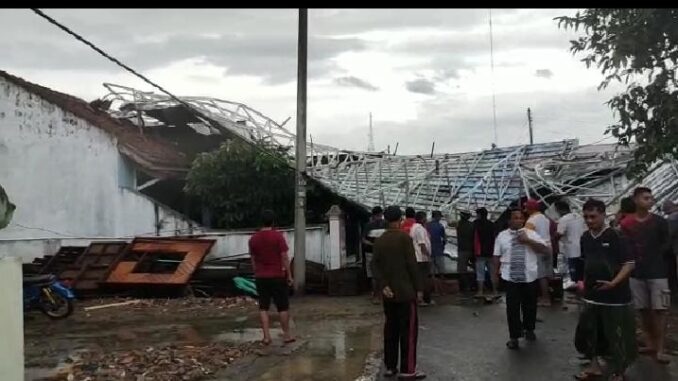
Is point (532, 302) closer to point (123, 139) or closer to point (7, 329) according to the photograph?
point (7, 329)

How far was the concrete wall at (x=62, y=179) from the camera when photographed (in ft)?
60.2

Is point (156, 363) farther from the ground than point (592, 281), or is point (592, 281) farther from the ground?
point (592, 281)

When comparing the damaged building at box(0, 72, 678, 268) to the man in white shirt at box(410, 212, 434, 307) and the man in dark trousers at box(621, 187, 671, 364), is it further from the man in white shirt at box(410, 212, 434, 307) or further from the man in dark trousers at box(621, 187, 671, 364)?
the man in dark trousers at box(621, 187, 671, 364)


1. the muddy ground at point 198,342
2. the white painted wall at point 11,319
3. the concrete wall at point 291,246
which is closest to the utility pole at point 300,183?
the muddy ground at point 198,342

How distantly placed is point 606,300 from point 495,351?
78.0 inches

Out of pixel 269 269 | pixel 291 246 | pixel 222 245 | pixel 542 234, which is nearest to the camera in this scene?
pixel 269 269

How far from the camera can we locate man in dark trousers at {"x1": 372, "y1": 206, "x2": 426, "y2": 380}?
22.7 feet

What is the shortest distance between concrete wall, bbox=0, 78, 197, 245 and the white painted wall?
43.1ft

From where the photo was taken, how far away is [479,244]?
1251 cm

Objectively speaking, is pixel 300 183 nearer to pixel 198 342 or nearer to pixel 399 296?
pixel 198 342

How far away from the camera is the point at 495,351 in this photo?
8195mm

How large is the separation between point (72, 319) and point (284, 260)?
5.03 metres

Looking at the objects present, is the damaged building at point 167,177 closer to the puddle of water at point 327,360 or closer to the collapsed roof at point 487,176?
the collapsed roof at point 487,176

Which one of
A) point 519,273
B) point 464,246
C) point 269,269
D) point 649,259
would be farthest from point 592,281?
point 464,246
